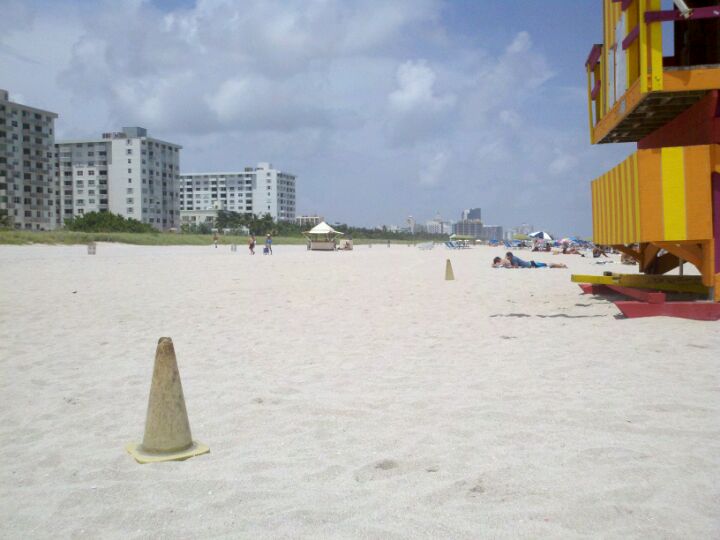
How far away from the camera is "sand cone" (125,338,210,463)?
365cm

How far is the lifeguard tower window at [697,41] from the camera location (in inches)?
341

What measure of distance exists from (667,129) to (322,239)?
55.5 meters

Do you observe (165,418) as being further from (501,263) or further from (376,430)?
(501,263)

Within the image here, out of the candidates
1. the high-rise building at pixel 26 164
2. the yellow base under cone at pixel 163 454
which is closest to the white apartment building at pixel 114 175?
the high-rise building at pixel 26 164

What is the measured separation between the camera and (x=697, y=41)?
9.09 meters

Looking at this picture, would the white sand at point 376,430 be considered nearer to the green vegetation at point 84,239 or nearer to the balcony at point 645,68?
the balcony at point 645,68

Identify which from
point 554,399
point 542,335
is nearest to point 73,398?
point 554,399

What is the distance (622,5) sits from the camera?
8.04 m

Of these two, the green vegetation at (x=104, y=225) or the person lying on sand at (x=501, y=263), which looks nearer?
the person lying on sand at (x=501, y=263)

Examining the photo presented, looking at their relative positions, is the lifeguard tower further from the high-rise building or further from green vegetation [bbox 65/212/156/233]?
the high-rise building

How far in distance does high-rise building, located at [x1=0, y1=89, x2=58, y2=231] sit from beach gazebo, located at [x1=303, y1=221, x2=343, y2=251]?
6223cm

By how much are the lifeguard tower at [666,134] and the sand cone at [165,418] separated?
6412 millimetres

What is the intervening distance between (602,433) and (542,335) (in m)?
4.09

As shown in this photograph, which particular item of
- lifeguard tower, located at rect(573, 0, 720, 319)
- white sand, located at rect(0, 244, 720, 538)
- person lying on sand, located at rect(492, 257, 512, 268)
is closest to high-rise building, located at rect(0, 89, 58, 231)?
person lying on sand, located at rect(492, 257, 512, 268)
